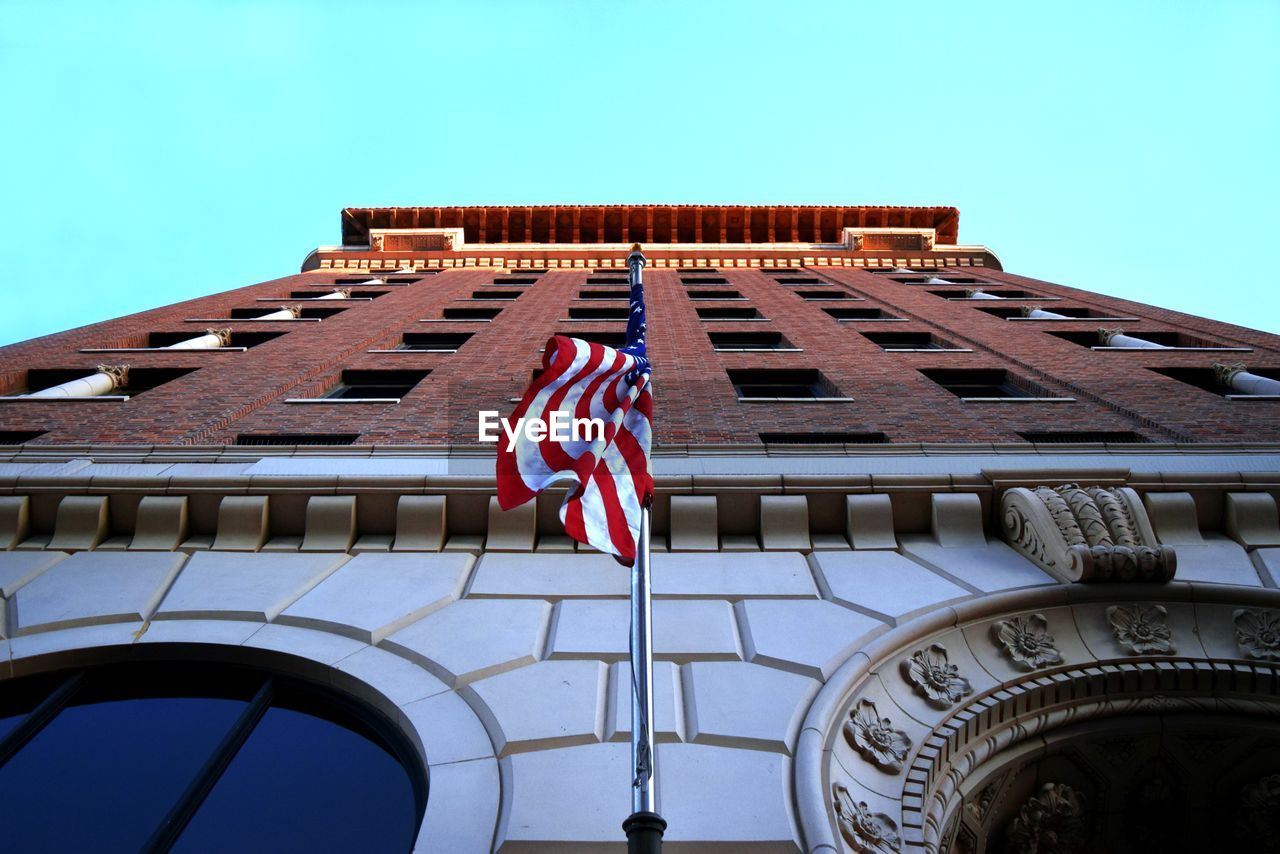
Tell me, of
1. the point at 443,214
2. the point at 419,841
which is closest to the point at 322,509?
the point at 419,841

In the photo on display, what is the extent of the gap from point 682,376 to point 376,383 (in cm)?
550

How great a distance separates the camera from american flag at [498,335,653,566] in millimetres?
6711

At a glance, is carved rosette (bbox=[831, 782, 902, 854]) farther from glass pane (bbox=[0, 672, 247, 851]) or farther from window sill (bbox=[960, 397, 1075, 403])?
window sill (bbox=[960, 397, 1075, 403])

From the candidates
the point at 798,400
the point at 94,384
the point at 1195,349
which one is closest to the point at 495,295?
the point at 94,384

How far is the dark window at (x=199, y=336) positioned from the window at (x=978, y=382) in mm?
13486

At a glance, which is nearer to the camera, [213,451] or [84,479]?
[84,479]

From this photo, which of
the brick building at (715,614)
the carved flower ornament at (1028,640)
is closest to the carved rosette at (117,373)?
the brick building at (715,614)

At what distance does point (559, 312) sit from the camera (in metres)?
21.7

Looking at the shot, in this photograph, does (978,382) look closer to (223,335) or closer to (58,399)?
(58,399)

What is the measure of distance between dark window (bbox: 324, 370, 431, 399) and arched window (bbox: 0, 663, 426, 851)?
342 inches

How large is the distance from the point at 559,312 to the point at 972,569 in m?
14.5

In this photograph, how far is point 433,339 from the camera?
65.3 feet

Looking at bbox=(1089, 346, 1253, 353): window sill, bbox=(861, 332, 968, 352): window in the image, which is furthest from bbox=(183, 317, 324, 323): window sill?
bbox=(1089, 346, 1253, 353): window sill

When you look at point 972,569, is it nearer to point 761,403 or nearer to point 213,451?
point 761,403
